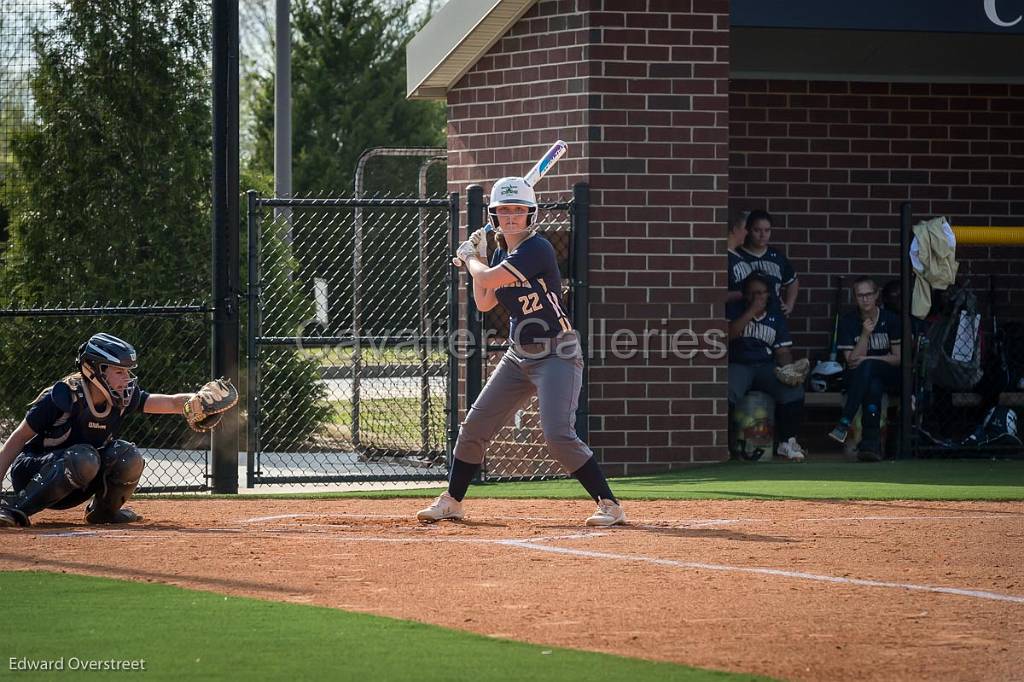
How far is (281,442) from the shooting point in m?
14.1

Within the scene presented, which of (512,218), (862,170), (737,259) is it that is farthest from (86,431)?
(862,170)

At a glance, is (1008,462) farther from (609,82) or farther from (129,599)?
(129,599)

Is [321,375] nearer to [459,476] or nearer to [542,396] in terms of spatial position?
[459,476]

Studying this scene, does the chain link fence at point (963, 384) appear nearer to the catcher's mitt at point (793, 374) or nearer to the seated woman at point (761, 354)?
the catcher's mitt at point (793, 374)

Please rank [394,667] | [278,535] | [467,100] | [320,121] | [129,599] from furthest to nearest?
[320,121] < [467,100] < [278,535] < [129,599] < [394,667]

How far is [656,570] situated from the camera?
22.4 ft

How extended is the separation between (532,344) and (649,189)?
3803 millimetres

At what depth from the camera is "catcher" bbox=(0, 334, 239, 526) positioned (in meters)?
8.18

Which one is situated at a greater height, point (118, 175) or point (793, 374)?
point (118, 175)

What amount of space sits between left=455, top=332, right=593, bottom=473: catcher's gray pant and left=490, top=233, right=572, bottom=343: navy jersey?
77 millimetres

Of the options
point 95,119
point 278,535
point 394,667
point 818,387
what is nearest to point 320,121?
point 95,119

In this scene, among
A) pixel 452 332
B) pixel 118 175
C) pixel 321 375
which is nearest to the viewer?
pixel 452 332

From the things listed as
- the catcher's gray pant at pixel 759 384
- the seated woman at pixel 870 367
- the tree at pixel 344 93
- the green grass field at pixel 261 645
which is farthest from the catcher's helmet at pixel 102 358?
the tree at pixel 344 93

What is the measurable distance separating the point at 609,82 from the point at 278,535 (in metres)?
5.10
